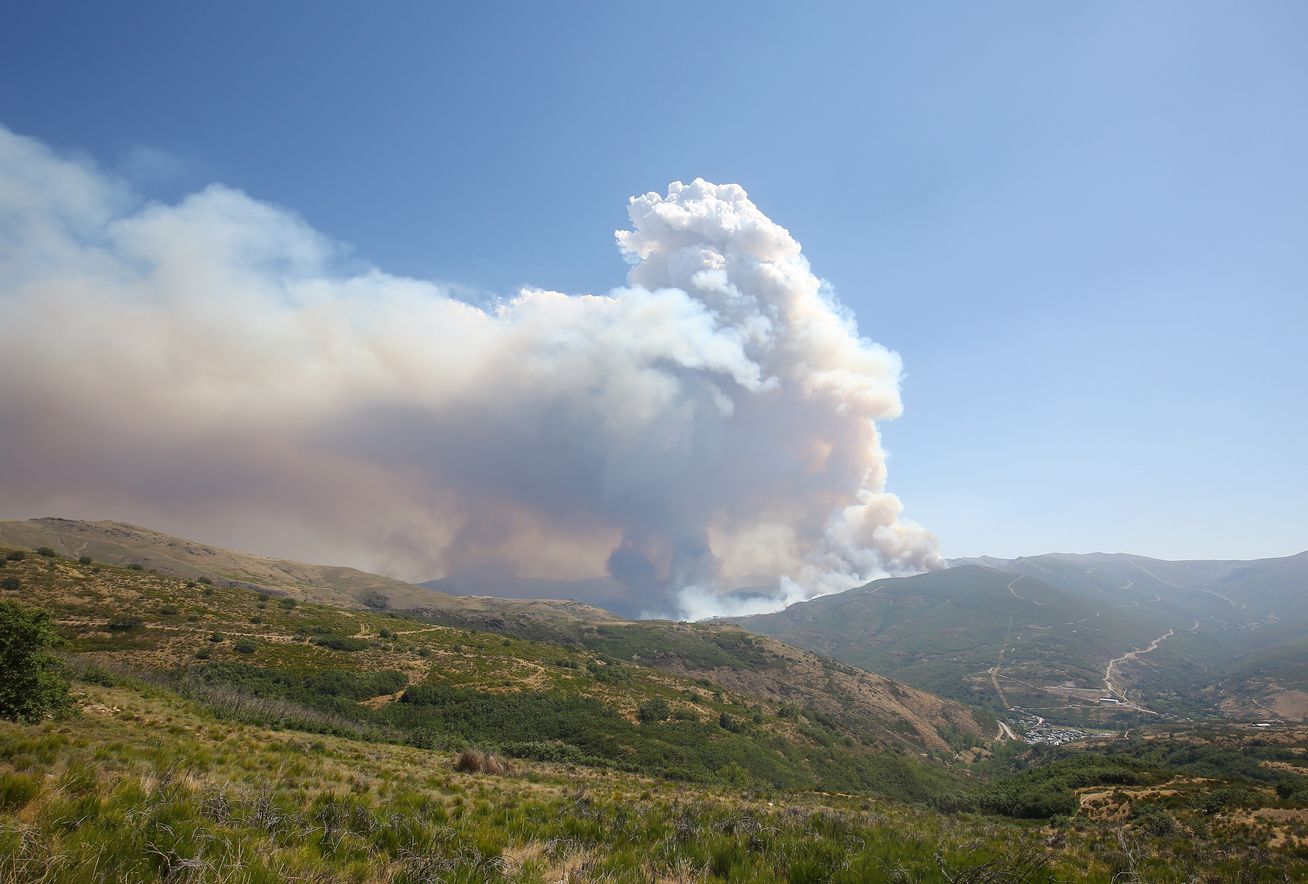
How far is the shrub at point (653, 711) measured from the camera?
64344 millimetres

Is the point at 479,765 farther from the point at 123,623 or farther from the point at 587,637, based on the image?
the point at 587,637

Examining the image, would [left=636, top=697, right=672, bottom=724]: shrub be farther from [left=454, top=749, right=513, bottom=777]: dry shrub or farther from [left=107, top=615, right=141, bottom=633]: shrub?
[left=107, top=615, right=141, bottom=633]: shrub

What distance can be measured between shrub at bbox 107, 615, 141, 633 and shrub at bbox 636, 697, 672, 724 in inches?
2303

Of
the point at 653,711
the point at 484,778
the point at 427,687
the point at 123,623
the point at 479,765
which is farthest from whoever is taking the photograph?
the point at 653,711

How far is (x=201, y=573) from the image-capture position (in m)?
170

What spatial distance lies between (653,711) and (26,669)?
57099 mm

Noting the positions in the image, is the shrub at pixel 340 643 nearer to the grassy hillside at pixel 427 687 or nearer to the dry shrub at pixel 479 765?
the grassy hillside at pixel 427 687

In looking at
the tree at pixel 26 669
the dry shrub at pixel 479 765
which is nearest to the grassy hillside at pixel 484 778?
the dry shrub at pixel 479 765

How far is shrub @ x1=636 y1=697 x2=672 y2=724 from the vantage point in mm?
64344

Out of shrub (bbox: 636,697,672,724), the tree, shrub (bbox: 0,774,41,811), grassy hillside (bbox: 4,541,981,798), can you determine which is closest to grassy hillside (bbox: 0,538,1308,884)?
shrub (bbox: 0,774,41,811)

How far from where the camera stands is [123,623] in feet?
195

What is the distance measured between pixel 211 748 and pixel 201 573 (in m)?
202

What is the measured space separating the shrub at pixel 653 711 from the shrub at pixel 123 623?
5850 cm

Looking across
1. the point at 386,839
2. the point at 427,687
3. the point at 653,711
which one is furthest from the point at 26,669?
the point at 653,711
